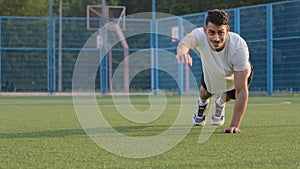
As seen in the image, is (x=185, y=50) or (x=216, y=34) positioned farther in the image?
(x=216, y=34)

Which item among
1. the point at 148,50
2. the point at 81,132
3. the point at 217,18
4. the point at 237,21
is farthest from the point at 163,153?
the point at 148,50

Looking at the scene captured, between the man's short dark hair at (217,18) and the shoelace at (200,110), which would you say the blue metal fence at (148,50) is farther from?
the man's short dark hair at (217,18)

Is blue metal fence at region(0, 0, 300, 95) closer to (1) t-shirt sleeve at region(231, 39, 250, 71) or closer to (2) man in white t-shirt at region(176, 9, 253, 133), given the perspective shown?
(2) man in white t-shirt at region(176, 9, 253, 133)

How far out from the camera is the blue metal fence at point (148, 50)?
62.3 ft

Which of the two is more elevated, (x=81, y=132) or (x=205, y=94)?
(x=205, y=94)

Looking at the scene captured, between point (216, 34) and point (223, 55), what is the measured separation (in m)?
0.36

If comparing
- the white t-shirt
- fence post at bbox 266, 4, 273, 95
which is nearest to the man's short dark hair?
the white t-shirt

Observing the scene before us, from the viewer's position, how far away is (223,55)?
219 inches

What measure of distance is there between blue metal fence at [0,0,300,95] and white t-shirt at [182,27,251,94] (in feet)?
43.0

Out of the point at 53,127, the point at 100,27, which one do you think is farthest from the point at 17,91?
the point at 53,127

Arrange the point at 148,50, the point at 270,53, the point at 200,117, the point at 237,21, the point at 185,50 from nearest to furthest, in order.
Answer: the point at 185,50
the point at 200,117
the point at 270,53
the point at 237,21
the point at 148,50

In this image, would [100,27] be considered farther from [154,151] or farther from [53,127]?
[154,151]

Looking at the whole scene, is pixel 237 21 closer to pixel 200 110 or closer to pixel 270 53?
pixel 270 53

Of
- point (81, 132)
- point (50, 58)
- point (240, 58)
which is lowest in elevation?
point (81, 132)
